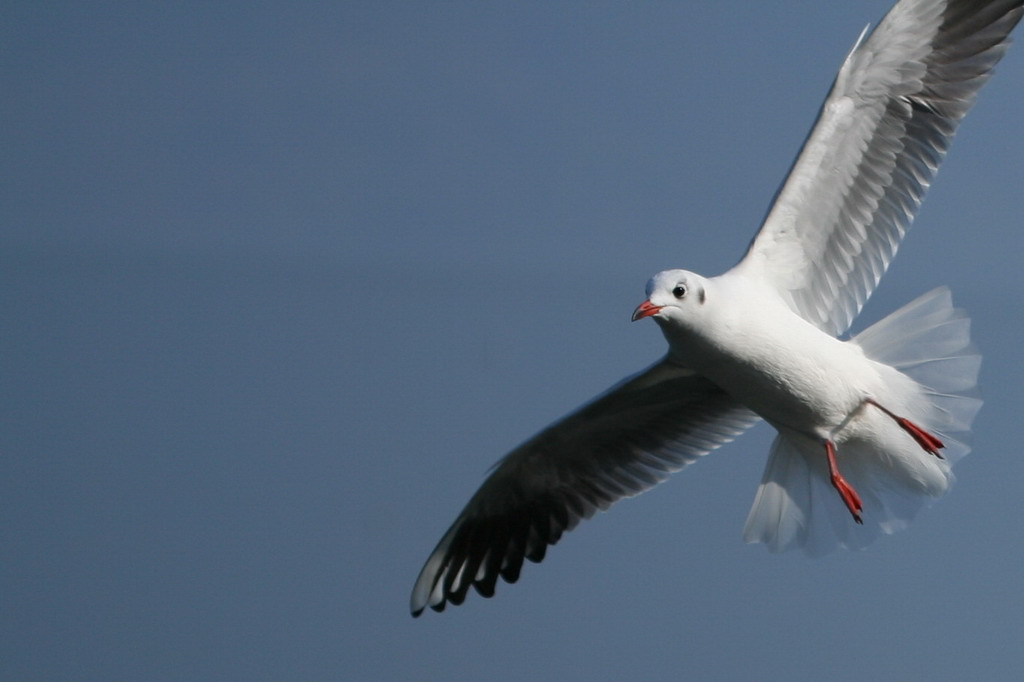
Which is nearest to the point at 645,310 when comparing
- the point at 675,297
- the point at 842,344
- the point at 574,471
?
the point at 675,297

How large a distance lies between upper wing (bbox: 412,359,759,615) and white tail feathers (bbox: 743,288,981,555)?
0.35 metres

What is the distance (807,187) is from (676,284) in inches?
29.5

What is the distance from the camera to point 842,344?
420 cm

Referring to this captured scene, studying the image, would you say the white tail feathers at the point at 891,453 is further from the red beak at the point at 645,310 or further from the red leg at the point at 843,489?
the red beak at the point at 645,310

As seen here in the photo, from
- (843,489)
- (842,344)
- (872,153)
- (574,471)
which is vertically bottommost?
(843,489)

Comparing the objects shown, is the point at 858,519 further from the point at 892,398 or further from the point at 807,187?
the point at 807,187

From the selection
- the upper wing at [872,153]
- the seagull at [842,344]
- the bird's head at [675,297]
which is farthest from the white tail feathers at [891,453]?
the bird's head at [675,297]

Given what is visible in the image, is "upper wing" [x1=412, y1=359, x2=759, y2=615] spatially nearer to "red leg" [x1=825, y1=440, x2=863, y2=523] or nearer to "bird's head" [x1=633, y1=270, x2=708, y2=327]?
"red leg" [x1=825, y1=440, x2=863, y2=523]

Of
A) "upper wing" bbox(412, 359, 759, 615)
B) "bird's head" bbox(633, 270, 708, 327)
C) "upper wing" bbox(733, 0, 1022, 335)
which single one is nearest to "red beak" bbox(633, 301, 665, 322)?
"bird's head" bbox(633, 270, 708, 327)

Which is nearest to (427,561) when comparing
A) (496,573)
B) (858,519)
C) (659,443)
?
(496,573)

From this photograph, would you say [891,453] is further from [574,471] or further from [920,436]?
[574,471]

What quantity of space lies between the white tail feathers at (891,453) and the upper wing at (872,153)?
0.30 m

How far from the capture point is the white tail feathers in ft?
13.8

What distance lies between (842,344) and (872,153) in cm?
65
